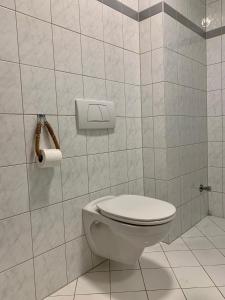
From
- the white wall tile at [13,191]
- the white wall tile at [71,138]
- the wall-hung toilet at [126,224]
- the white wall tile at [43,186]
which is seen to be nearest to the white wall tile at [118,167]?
the wall-hung toilet at [126,224]

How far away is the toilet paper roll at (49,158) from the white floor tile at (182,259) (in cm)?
113

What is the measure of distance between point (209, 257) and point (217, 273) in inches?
8.1

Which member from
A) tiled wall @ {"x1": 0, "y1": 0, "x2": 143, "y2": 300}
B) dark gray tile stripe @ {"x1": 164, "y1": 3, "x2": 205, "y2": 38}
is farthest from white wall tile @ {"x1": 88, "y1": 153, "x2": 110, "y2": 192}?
dark gray tile stripe @ {"x1": 164, "y1": 3, "x2": 205, "y2": 38}

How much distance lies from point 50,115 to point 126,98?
0.74m

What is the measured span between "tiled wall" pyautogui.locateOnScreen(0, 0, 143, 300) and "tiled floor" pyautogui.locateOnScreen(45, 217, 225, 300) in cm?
12

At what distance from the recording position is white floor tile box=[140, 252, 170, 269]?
1.70 meters

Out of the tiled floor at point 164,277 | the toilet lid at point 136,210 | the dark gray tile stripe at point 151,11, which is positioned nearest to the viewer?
the toilet lid at point 136,210

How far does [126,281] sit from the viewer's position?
1.55 m

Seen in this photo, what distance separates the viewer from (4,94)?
48.1 inches

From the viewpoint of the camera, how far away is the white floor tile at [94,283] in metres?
1.47

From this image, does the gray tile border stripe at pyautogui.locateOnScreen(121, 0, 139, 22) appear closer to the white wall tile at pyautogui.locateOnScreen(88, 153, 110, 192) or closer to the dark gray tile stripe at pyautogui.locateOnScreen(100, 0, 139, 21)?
Answer: the dark gray tile stripe at pyautogui.locateOnScreen(100, 0, 139, 21)

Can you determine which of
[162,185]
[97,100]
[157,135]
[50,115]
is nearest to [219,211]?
[162,185]

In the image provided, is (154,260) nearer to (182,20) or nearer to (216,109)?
(216,109)

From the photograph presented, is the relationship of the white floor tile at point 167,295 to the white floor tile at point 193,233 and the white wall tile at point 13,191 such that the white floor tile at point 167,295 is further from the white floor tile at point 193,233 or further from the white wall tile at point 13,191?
the white wall tile at point 13,191
